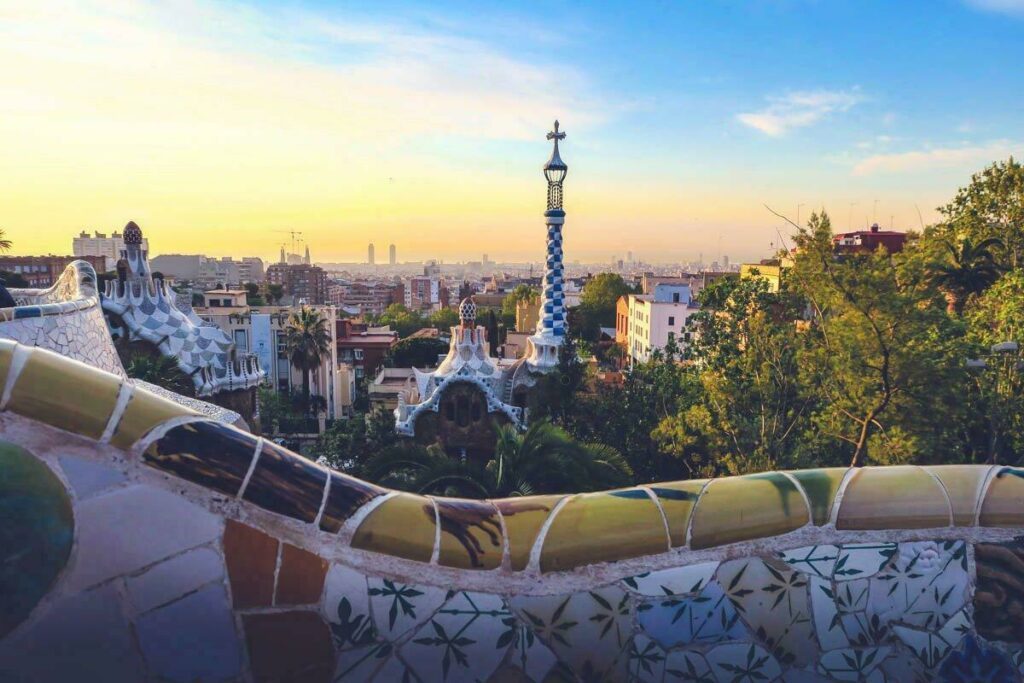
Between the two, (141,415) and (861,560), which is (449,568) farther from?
(861,560)

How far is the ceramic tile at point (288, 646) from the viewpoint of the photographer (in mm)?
2451

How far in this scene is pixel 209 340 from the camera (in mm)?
17844

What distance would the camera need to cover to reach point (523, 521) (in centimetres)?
273

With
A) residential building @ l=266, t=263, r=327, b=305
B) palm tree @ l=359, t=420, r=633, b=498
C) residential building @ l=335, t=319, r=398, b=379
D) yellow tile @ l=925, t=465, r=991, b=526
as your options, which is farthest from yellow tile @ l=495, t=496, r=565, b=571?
residential building @ l=266, t=263, r=327, b=305

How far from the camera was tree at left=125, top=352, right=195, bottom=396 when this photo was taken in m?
14.6

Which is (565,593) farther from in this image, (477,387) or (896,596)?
(477,387)

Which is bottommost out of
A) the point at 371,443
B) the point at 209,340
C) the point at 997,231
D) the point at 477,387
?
the point at 371,443

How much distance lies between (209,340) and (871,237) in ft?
111

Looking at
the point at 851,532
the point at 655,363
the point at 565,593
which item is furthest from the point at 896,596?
the point at 655,363

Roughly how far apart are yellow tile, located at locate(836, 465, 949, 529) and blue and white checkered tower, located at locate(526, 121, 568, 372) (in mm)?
16018

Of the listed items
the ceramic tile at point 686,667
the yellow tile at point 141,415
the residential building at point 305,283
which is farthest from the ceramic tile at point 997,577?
the residential building at point 305,283

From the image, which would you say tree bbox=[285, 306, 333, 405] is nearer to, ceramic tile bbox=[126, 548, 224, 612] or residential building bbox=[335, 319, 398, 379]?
residential building bbox=[335, 319, 398, 379]

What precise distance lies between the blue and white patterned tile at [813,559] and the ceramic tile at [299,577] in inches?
70.5

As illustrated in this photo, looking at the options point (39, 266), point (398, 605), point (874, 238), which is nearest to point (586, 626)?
point (398, 605)
